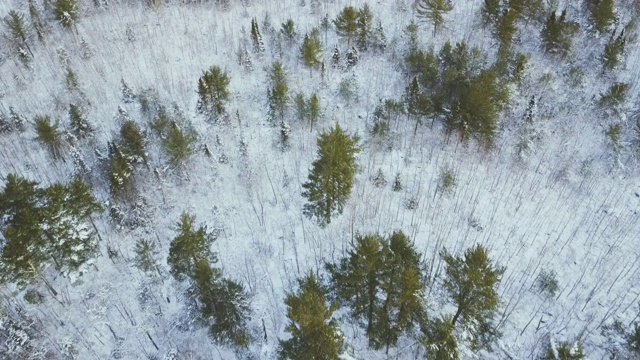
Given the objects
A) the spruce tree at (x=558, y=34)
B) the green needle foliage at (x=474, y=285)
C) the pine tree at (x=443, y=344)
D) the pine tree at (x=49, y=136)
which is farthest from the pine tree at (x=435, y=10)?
the pine tree at (x=49, y=136)

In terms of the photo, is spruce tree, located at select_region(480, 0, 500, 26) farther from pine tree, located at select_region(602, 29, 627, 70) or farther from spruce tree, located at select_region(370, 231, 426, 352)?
spruce tree, located at select_region(370, 231, 426, 352)

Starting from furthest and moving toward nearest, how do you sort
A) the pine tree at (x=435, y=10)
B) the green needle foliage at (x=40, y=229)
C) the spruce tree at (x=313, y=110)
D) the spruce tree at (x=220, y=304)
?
the pine tree at (x=435, y=10) → the spruce tree at (x=313, y=110) → the green needle foliage at (x=40, y=229) → the spruce tree at (x=220, y=304)

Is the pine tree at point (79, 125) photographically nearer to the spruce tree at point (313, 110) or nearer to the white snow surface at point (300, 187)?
the white snow surface at point (300, 187)

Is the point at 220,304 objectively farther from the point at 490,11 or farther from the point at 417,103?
the point at 490,11

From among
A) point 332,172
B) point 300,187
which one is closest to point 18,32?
point 300,187

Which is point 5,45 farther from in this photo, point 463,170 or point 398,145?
point 463,170
